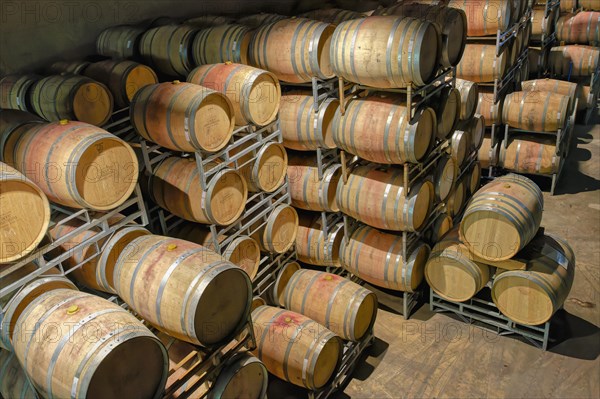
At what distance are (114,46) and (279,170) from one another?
2808 millimetres

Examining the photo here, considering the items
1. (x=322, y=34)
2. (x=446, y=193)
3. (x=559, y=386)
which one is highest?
(x=322, y=34)

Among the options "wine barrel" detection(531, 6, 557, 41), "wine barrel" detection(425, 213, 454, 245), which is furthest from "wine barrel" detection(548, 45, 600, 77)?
"wine barrel" detection(425, 213, 454, 245)

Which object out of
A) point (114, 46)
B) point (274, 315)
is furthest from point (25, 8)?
point (274, 315)

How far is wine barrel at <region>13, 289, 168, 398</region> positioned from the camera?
316cm

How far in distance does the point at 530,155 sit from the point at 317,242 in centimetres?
488

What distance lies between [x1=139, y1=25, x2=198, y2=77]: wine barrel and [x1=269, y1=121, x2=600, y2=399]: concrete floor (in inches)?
169

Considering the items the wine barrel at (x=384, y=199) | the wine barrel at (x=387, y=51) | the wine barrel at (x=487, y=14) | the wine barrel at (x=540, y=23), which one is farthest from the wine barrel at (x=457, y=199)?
the wine barrel at (x=540, y=23)

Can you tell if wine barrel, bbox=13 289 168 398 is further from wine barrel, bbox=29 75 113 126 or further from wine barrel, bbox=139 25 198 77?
wine barrel, bbox=139 25 198 77

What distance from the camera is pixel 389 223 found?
6008 mm

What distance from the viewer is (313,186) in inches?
255

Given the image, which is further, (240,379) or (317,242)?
(317,242)

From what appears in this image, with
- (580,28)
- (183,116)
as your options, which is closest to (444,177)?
(183,116)

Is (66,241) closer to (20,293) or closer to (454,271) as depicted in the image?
(20,293)

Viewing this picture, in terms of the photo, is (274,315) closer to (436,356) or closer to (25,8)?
(436,356)
